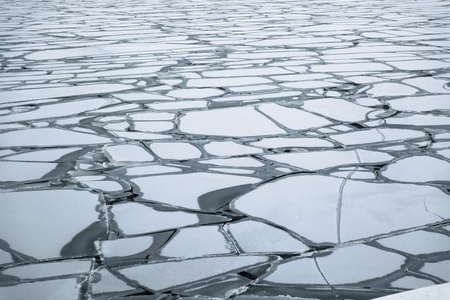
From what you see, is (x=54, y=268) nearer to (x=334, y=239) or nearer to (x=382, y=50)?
(x=334, y=239)

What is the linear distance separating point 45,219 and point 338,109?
1566 mm

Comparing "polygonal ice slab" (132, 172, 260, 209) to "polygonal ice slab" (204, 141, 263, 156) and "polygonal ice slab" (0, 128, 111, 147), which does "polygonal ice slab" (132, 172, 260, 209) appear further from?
"polygonal ice slab" (0, 128, 111, 147)

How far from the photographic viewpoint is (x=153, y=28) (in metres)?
6.24

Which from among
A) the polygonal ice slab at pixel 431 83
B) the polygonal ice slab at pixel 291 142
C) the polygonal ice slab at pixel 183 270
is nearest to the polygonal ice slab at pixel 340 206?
the polygonal ice slab at pixel 183 270

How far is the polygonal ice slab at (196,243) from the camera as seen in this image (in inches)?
60.6

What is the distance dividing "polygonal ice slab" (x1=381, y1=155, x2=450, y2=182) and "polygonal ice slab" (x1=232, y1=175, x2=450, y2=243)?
80 mm

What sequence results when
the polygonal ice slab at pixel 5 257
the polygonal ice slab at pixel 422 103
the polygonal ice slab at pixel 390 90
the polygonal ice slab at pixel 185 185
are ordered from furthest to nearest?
the polygonal ice slab at pixel 390 90 < the polygonal ice slab at pixel 422 103 < the polygonal ice slab at pixel 185 185 < the polygonal ice slab at pixel 5 257

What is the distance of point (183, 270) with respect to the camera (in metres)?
1.45

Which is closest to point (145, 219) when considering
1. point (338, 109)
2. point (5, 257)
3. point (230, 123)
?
point (5, 257)

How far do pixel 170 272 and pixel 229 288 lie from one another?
16 centimetres

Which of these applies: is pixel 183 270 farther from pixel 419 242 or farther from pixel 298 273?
pixel 419 242

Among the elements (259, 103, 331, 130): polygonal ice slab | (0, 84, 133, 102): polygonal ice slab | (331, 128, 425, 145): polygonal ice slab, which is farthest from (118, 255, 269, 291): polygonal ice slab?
(0, 84, 133, 102): polygonal ice slab

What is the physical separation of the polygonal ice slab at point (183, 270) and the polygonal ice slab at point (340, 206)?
23 centimetres

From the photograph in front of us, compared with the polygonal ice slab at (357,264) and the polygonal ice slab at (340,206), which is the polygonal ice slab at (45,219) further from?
the polygonal ice slab at (357,264)
